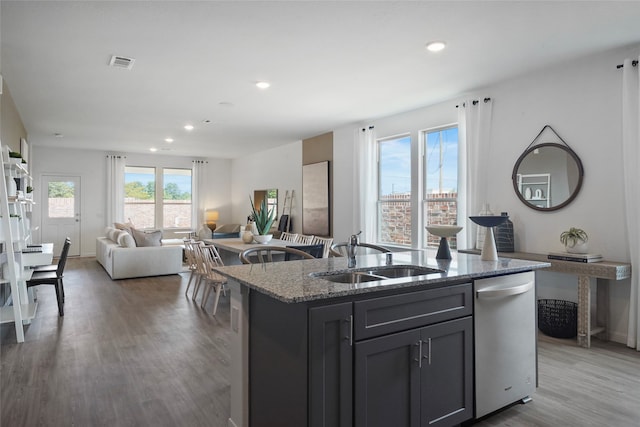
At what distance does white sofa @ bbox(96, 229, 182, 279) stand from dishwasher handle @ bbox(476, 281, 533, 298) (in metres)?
5.95

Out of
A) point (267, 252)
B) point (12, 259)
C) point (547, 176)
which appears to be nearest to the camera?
point (267, 252)

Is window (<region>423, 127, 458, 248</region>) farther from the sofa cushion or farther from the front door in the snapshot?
the front door

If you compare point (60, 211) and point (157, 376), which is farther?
point (60, 211)

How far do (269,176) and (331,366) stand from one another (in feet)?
27.5

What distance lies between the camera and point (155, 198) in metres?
10.8

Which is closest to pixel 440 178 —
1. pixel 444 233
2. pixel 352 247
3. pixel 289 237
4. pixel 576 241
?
pixel 576 241

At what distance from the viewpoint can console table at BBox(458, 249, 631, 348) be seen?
10.9 ft

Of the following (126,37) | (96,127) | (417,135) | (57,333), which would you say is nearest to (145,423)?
(57,333)

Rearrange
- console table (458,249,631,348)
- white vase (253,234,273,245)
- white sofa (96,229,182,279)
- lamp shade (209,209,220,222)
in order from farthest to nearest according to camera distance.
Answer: lamp shade (209,209,220,222) → white sofa (96,229,182,279) → white vase (253,234,273,245) → console table (458,249,631,348)

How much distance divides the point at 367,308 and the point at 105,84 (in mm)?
4347

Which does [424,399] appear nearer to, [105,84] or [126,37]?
[126,37]

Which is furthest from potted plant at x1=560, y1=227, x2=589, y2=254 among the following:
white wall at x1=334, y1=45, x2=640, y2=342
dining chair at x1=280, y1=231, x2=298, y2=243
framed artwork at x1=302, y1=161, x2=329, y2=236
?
framed artwork at x1=302, y1=161, x2=329, y2=236

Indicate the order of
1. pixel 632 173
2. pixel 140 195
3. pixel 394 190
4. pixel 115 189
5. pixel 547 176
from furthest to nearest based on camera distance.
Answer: pixel 140 195, pixel 115 189, pixel 394 190, pixel 547 176, pixel 632 173

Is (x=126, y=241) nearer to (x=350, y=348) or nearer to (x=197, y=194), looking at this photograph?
(x=197, y=194)
